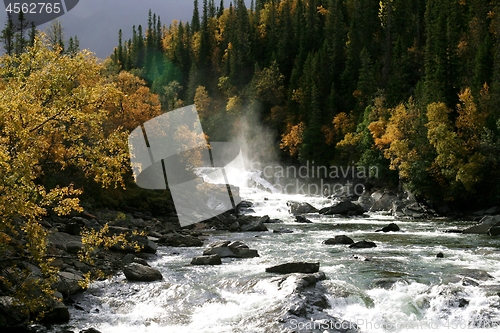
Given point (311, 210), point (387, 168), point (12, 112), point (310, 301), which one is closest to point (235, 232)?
point (311, 210)

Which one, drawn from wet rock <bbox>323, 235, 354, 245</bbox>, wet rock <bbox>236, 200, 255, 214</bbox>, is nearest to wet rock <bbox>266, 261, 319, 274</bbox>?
wet rock <bbox>323, 235, 354, 245</bbox>

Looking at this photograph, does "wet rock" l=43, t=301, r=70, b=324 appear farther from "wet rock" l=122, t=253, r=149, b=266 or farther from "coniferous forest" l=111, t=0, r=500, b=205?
"coniferous forest" l=111, t=0, r=500, b=205

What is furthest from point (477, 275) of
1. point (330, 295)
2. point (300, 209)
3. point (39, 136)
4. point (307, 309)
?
point (300, 209)

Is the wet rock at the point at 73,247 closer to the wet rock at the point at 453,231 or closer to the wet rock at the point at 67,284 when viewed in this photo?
the wet rock at the point at 67,284

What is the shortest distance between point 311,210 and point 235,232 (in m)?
17.6

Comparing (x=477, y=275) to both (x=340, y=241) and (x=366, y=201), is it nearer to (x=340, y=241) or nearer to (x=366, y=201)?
(x=340, y=241)

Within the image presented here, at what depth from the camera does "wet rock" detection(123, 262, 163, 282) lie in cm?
1939

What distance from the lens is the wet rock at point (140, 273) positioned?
19.4m

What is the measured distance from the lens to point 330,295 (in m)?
Answer: 17.0

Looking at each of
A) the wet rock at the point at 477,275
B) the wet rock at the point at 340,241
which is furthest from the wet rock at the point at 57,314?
the wet rock at the point at 340,241

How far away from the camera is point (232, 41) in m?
127

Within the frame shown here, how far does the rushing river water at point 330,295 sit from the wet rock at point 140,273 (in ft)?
1.25

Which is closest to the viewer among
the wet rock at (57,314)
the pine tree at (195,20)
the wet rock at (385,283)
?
the wet rock at (57,314)

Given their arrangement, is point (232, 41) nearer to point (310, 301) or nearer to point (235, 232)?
point (235, 232)
